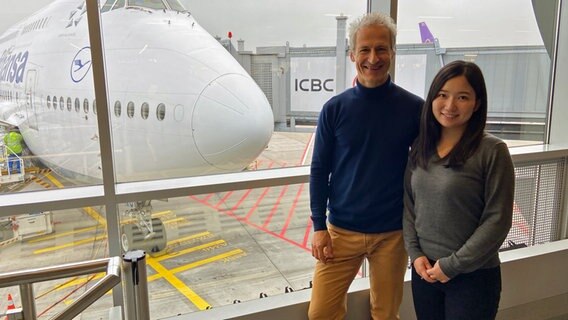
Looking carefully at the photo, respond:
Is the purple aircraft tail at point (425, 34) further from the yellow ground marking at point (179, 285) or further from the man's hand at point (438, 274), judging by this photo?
the yellow ground marking at point (179, 285)

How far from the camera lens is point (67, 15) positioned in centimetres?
310

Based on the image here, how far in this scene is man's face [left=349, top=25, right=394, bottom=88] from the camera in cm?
121

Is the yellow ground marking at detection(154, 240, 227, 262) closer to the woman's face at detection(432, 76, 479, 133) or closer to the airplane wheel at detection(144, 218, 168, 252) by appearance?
the airplane wheel at detection(144, 218, 168, 252)

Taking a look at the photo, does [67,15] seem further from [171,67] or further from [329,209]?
[329,209]

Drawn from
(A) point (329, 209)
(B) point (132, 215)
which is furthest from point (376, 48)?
(B) point (132, 215)

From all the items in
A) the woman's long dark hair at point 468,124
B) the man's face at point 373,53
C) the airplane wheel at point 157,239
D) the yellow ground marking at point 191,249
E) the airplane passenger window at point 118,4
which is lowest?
the yellow ground marking at point 191,249

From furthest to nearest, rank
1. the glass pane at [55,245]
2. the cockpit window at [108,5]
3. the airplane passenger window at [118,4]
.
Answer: the airplane passenger window at [118,4] < the cockpit window at [108,5] < the glass pane at [55,245]

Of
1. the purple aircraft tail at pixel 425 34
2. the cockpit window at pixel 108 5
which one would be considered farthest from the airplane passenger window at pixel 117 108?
the purple aircraft tail at pixel 425 34

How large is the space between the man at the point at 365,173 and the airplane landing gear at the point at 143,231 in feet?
2.61

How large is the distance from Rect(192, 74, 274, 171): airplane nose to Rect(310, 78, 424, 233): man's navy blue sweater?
6.32ft

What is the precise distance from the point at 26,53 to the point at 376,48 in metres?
4.21

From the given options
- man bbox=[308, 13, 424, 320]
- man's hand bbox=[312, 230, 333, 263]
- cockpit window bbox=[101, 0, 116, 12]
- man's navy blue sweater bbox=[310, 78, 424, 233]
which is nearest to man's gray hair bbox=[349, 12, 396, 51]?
man bbox=[308, 13, 424, 320]

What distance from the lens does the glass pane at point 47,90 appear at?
208 centimetres

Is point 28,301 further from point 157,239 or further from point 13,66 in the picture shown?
point 13,66
